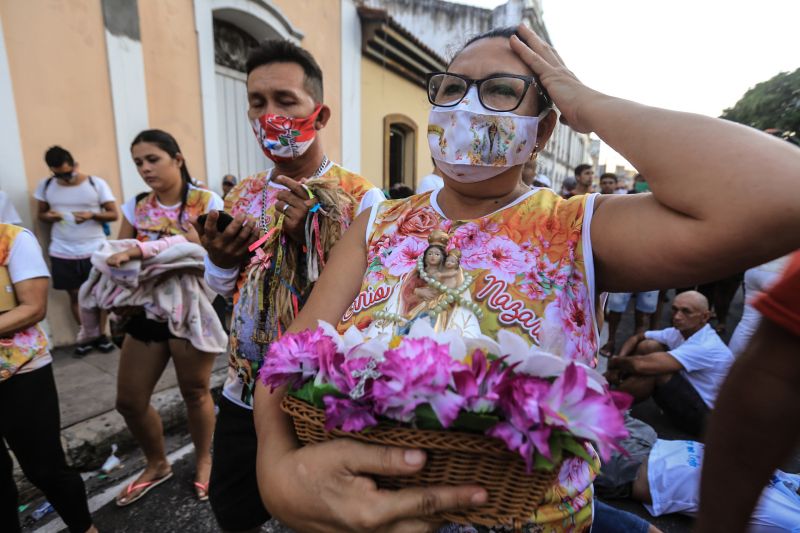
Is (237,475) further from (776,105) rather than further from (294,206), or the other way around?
(776,105)

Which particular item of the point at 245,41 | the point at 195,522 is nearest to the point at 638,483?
the point at 195,522

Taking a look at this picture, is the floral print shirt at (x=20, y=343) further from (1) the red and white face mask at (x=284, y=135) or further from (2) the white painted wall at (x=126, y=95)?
(2) the white painted wall at (x=126, y=95)

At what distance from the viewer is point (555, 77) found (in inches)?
46.4

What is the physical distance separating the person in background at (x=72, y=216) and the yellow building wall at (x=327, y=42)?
3.85 m

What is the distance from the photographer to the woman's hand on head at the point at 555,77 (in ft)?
3.69

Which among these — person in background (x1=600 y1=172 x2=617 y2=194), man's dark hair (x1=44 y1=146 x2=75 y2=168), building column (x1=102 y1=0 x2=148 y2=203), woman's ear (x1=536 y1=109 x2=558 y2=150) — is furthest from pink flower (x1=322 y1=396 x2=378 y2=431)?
person in background (x1=600 y1=172 x2=617 y2=194)

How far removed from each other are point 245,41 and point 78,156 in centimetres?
336

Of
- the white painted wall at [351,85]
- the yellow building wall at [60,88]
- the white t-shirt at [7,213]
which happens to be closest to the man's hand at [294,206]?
the white t-shirt at [7,213]

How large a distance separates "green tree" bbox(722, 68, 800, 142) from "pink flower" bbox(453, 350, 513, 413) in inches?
223

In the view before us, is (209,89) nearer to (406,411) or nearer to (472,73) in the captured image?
(472,73)

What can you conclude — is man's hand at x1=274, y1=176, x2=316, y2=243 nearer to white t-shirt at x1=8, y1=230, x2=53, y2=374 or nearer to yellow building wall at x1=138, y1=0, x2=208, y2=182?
white t-shirt at x1=8, y1=230, x2=53, y2=374

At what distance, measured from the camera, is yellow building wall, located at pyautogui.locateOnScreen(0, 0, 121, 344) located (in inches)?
151

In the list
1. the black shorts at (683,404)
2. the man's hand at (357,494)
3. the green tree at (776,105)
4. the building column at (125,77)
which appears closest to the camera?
the man's hand at (357,494)

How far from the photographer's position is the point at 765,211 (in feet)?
2.62
